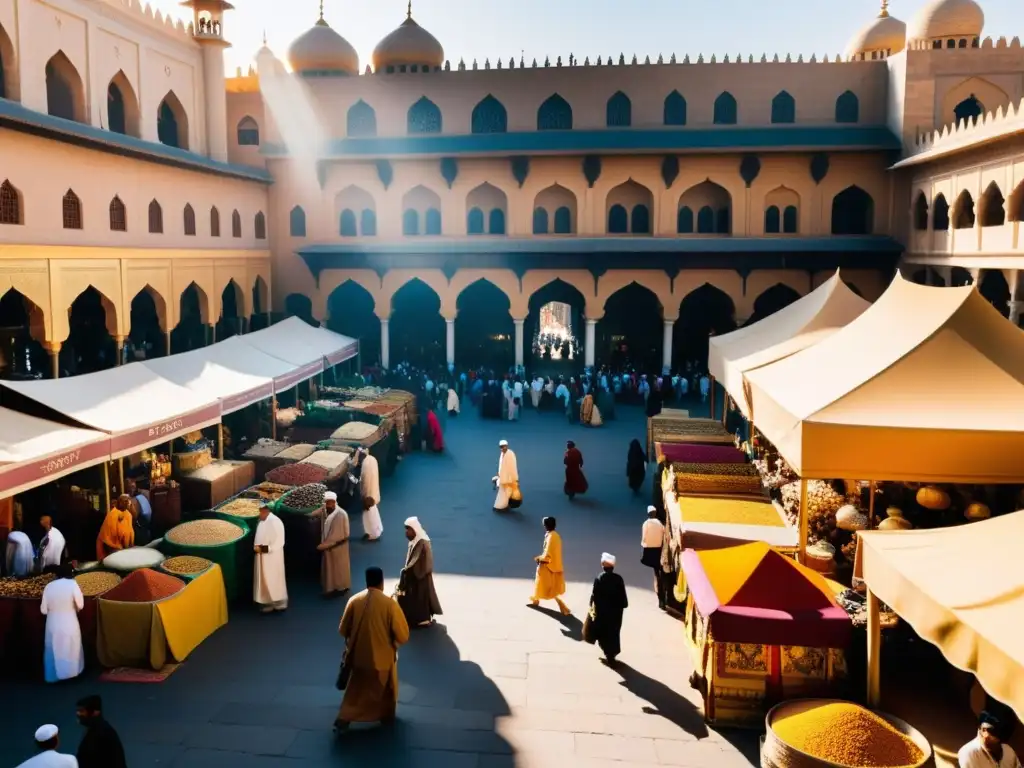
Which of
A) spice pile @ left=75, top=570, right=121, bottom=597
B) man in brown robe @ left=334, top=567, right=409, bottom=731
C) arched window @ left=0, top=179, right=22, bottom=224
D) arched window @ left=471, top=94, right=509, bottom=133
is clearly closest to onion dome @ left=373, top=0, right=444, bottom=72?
arched window @ left=471, top=94, right=509, bottom=133

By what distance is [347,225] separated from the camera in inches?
960

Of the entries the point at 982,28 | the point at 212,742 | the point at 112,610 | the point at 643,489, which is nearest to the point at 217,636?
the point at 112,610

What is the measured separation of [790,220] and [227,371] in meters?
15.3

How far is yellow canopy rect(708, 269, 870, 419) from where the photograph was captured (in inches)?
440

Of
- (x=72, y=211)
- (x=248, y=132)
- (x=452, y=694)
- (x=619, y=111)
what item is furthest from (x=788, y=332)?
(x=248, y=132)

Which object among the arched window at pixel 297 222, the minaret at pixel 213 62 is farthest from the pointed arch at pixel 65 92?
the arched window at pixel 297 222

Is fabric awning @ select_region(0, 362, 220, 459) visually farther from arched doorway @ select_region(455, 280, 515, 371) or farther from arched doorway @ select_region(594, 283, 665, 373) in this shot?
arched doorway @ select_region(594, 283, 665, 373)

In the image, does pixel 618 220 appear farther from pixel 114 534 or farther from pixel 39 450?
pixel 39 450

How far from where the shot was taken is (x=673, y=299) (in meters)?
23.0

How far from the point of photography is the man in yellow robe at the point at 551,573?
29.0 feet

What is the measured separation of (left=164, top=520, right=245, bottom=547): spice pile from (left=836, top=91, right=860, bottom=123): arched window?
19.7m

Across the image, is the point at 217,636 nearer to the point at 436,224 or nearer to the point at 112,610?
the point at 112,610

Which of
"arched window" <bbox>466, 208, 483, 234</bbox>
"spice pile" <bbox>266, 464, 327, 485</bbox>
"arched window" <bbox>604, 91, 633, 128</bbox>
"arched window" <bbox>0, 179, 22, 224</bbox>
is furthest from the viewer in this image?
"arched window" <bbox>466, 208, 483, 234</bbox>

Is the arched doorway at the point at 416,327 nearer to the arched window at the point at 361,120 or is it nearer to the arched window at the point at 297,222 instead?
the arched window at the point at 297,222
